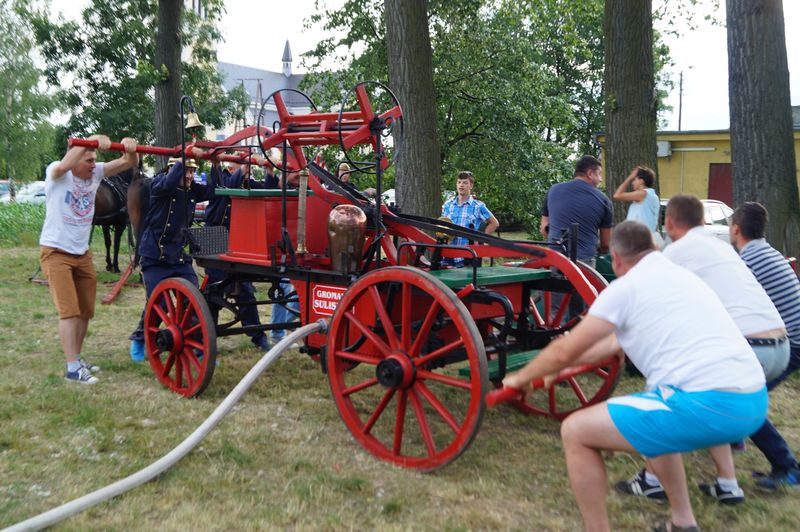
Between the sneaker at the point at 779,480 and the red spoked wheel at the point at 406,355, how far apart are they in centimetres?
152

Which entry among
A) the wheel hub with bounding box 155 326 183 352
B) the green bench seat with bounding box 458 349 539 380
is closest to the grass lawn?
the wheel hub with bounding box 155 326 183 352

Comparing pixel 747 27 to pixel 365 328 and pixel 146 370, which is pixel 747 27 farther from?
pixel 146 370

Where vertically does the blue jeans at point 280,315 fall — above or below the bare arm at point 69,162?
below

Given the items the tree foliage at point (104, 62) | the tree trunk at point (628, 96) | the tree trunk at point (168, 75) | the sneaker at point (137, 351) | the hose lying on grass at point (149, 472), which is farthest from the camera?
the tree foliage at point (104, 62)

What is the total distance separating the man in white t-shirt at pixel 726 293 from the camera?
3773mm

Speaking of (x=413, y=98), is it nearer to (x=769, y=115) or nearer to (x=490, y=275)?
(x=769, y=115)

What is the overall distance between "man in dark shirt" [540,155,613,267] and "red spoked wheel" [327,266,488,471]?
6.39 ft

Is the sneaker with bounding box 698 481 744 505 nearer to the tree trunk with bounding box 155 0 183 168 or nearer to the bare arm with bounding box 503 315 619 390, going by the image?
the bare arm with bounding box 503 315 619 390

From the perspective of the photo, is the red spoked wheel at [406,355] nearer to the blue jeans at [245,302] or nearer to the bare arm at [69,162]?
the blue jeans at [245,302]

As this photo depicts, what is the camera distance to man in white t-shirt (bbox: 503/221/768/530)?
9.15 ft

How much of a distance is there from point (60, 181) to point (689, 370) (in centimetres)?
466

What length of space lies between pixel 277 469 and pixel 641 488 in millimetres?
1905

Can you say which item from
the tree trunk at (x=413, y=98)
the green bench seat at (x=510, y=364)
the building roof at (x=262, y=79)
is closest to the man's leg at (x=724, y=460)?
the green bench seat at (x=510, y=364)

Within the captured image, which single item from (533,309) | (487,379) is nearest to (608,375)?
(533,309)
